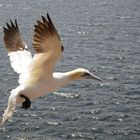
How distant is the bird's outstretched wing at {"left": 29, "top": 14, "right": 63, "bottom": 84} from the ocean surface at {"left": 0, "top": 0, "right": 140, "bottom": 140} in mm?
61309

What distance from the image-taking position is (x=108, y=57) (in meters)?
122

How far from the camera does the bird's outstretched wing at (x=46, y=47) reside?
1633cm

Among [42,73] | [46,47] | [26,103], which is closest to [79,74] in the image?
[42,73]

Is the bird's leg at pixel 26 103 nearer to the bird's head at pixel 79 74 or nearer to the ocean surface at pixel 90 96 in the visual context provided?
the bird's head at pixel 79 74

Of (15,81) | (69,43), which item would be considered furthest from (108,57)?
(15,81)

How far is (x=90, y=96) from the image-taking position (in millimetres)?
95750

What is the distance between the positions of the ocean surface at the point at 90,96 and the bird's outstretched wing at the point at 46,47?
6131cm

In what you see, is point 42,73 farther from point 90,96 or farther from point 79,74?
point 90,96

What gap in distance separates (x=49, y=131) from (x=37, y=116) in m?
6.76

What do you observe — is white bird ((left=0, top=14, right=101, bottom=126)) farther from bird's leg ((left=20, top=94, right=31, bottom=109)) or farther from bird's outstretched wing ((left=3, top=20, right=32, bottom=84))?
bird's outstretched wing ((left=3, top=20, right=32, bottom=84))

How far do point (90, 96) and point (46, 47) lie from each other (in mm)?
79317

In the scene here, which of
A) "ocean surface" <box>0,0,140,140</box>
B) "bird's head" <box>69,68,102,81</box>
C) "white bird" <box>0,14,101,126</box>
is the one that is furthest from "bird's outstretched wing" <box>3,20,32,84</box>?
"ocean surface" <box>0,0,140,140</box>

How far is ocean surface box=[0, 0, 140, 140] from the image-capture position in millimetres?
81062

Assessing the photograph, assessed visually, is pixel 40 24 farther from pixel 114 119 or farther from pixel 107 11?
pixel 107 11
